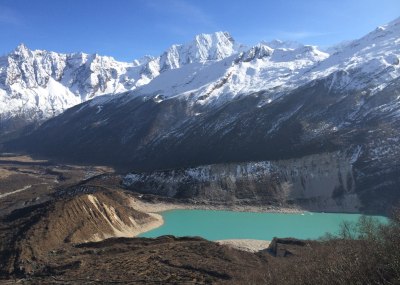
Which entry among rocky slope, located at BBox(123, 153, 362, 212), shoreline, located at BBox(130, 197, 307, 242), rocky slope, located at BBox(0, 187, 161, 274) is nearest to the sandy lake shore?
rocky slope, located at BBox(0, 187, 161, 274)

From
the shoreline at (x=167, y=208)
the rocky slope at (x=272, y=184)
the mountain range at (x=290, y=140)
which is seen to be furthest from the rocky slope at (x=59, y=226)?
the mountain range at (x=290, y=140)

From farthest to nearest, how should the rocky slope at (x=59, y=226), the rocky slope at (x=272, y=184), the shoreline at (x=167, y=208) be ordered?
the rocky slope at (x=272, y=184) < the shoreline at (x=167, y=208) < the rocky slope at (x=59, y=226)

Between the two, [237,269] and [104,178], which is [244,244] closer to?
[237,269]

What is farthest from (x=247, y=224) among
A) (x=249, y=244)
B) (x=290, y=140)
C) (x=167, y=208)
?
(x=290, y=140)

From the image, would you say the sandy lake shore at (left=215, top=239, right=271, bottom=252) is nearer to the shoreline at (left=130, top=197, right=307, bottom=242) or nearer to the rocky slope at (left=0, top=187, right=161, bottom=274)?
the rocky slope at (left=0, top=187, right=161, bottom=274)

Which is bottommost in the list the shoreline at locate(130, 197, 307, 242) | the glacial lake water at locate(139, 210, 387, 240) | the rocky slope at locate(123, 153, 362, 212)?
the glacial lake water at locate(139, 210, 387, 240)

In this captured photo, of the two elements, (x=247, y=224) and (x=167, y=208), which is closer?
(x=247, y=224)

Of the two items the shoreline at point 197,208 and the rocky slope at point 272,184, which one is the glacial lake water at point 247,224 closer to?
the shoreline at point 197,208

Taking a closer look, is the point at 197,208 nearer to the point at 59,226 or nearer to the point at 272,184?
the point at 272,184

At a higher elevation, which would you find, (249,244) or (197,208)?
(197,208)

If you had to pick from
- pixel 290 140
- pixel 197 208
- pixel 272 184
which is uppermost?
pixel 290 140
